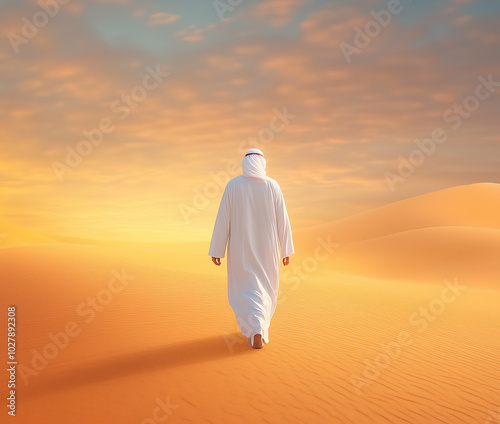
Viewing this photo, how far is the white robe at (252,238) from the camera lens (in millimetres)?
7035

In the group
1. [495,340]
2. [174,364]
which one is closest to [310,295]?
[495,340]

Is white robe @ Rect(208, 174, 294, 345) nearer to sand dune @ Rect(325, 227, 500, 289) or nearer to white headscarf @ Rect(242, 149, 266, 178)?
white headscarf @ Rect(242, 149, 266, 178)

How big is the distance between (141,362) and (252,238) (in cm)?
251

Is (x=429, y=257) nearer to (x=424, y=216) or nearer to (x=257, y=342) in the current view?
(x=257, y=342)

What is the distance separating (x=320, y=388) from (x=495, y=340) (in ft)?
17.0

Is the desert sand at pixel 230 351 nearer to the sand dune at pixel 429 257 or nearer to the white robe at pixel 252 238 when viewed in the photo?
the white robe at pixel 252 238

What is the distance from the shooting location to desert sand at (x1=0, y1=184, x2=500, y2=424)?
4.77 metres

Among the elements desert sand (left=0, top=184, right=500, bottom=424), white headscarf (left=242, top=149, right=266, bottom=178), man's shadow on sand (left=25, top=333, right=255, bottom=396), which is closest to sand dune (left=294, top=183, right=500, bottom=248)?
desert sand (left=0, top=184, right=500, bottom=424)

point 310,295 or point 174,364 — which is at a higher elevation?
point 310,295

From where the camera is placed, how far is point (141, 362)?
6.09 meters

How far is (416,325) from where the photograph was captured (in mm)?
9742

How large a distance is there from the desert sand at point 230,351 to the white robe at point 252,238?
2.72ft

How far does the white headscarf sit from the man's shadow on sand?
274cm

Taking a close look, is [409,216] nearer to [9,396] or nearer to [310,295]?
[310,295]
